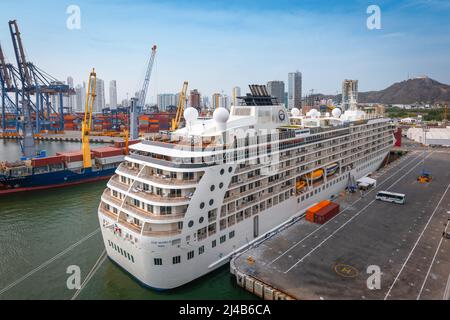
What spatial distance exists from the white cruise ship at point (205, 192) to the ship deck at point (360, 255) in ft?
7.47

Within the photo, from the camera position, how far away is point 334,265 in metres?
20.7

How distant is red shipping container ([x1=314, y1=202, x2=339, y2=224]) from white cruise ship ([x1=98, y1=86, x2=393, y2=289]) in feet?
7.35

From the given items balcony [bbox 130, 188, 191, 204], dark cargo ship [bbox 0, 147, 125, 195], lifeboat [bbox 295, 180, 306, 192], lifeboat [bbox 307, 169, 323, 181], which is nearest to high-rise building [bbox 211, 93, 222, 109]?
dark cargo ship [bbox 0, 147, 125, 195]

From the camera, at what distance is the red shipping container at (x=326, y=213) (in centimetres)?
2789

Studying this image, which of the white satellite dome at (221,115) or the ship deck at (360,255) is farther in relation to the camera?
the white satellite dome at (221,115)

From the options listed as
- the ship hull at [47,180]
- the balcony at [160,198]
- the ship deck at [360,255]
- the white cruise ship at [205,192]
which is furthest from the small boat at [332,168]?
the ship hull at [47,180]

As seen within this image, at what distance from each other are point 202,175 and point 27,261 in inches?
660

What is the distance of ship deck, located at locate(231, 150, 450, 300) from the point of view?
18.2 meters

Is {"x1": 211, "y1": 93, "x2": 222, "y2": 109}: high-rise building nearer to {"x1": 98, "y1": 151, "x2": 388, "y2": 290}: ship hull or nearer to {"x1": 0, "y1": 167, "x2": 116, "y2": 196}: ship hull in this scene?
{"x1": 0, "y1": 167, "x2": 116, "y2": 196}: ship hull

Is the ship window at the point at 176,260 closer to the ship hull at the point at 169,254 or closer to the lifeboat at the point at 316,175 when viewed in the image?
the ship hull at the point at 169,254

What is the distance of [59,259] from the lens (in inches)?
949
